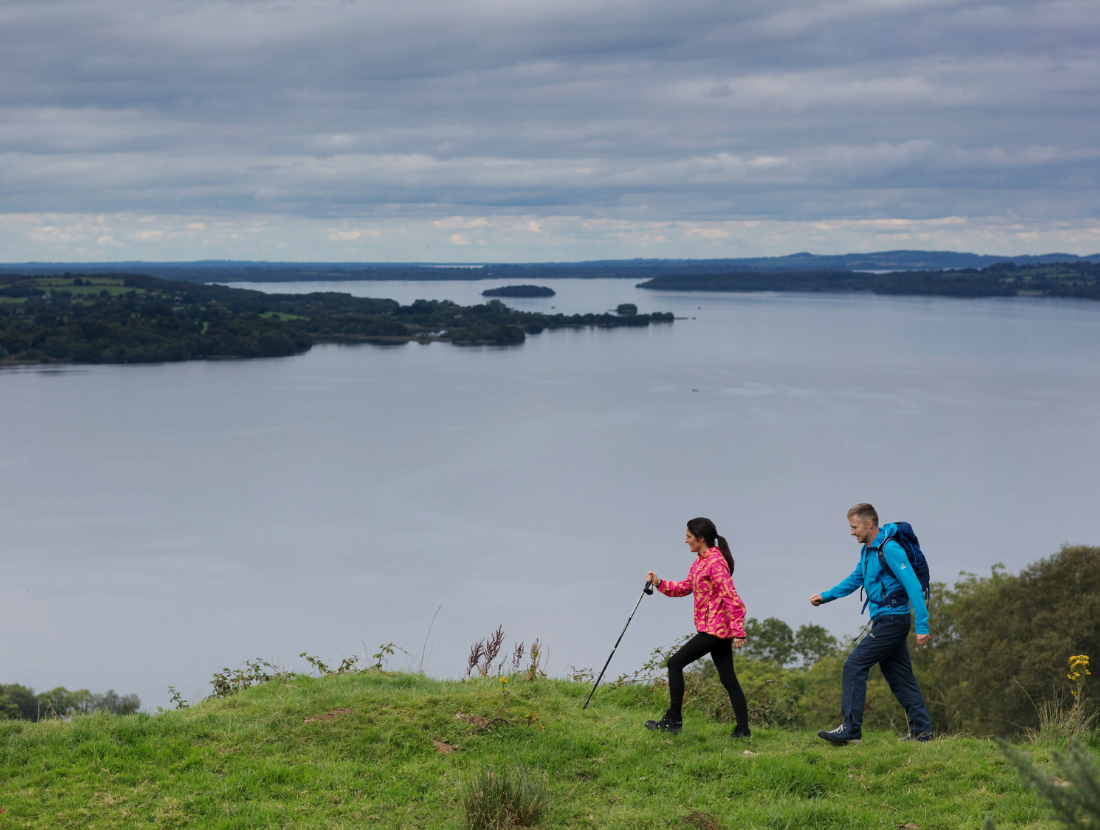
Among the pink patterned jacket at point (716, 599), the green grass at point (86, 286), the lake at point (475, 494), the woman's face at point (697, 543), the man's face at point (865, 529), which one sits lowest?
the lake at point (475, 494)

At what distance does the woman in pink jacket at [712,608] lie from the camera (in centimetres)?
596

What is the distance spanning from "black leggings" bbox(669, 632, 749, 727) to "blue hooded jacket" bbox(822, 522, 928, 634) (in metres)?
0.81

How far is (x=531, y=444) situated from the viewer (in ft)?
245

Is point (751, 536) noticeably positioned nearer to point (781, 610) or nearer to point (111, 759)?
point (781, 610)

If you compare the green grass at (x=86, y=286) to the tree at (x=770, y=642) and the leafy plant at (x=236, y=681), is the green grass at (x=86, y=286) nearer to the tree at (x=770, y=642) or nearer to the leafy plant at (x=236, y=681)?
the tree at (x=770, y=642)

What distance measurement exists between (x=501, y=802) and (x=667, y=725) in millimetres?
1760

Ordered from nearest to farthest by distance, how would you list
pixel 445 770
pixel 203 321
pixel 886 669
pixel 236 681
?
1. pixel 445 770
2. pixel 886 669
3. pixel 236 681
4. pixel 203 321

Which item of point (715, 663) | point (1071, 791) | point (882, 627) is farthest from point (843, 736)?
point (1071, 791)

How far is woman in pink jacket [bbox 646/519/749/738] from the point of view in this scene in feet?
19.6

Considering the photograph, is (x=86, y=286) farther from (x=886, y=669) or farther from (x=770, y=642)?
(x=886, y=669)

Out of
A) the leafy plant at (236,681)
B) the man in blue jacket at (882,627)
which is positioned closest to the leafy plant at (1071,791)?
the man in blue jacket at (882,627)

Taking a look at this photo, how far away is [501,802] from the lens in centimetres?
494

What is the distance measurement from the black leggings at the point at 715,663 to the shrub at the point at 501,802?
1446 millimetres

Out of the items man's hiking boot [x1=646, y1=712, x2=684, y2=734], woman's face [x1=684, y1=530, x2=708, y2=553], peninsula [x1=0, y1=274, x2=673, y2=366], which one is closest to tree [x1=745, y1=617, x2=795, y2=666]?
man's hiking boot [x1=646, y1=712, x2=684, y2=734]
